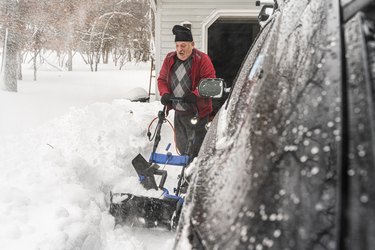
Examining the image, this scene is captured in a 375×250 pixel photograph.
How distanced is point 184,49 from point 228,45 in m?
11.3

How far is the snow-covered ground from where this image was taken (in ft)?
11.1

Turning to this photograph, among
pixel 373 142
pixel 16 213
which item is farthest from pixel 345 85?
pixel 16 213

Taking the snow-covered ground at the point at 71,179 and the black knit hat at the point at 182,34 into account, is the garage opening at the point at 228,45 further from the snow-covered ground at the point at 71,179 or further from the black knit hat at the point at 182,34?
the black knit hat at the point at 182,34

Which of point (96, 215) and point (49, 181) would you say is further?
point (49, 181)

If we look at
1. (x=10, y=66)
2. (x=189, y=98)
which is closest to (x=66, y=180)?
(x=189, y=98)

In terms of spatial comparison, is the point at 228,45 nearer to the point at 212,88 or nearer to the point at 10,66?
the point at 10,66

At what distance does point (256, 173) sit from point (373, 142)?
310mm

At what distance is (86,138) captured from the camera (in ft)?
23.9

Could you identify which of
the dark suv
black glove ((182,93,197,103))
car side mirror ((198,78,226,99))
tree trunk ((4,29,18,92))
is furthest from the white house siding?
the dark suv

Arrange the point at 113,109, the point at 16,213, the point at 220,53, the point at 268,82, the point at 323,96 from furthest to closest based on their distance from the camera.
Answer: the point at 220,53 < the point at 113,109 < the point at 16,213 < the point at 268,82 < the point at 323,96

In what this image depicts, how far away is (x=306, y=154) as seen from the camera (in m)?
1.03

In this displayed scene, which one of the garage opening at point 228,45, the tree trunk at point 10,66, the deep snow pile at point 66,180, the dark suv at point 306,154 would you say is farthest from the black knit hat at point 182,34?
the tree trunk at point 10,66

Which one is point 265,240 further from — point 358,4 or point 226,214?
point 358,4

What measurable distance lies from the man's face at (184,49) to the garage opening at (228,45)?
10.5 metres
